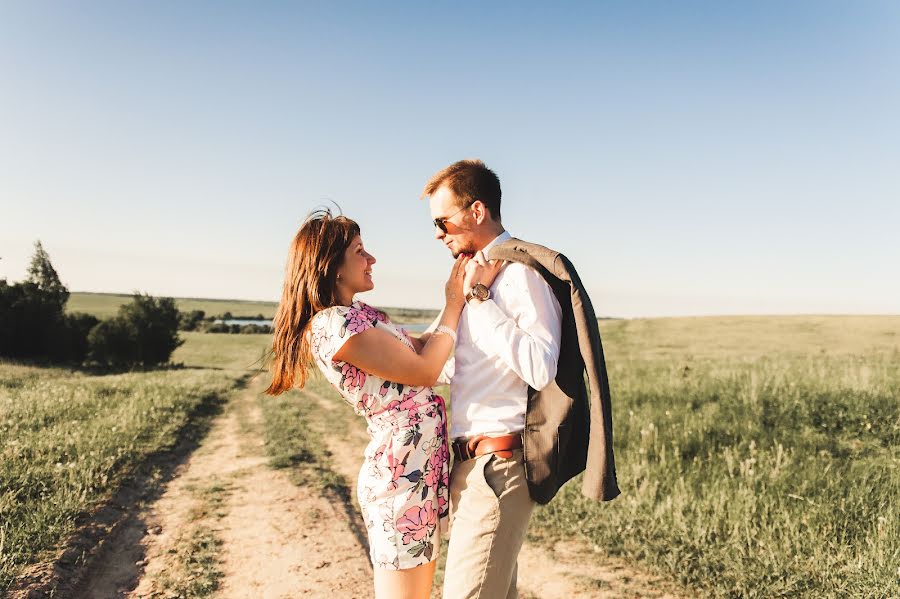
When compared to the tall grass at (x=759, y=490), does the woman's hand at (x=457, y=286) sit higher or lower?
higher

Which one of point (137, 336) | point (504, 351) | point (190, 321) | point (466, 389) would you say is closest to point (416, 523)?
point (466, 389)

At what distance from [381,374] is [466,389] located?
0.37m

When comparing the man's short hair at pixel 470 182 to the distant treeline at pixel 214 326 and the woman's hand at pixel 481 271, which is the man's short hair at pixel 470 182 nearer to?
the woman's hand at pixel 481 271


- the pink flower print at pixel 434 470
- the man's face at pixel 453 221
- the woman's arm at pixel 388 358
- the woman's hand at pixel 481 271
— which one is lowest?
the pink flower print at pixel 434 470

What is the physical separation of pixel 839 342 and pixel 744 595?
127ft

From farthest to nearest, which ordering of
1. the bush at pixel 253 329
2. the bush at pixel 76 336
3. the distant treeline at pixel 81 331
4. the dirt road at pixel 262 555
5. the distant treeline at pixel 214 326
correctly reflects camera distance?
1. the distant treeline at pixel 214 326
2. the bush at pixel 253 329
3. the bush at pixel 76 336
4. the distant treeline at pixel 81 331
5. the dirt road at pixel 262 555

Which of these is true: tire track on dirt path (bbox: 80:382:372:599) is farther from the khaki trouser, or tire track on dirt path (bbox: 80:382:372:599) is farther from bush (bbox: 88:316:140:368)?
bush (bbox: 88:316:140:368)

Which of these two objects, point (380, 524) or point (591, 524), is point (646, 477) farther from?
point (380, 524)

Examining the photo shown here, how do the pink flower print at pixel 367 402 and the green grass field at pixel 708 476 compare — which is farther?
the green grass field at pixel 708 476

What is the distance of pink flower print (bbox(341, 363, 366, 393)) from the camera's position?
2664 millimetres

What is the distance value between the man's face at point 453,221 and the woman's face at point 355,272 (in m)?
0.37

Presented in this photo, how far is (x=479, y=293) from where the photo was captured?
2.60 meters

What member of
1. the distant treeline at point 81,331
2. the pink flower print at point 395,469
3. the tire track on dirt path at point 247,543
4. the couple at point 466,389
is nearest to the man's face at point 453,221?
the couple at point 466,389

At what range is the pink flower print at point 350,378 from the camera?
266 cm
